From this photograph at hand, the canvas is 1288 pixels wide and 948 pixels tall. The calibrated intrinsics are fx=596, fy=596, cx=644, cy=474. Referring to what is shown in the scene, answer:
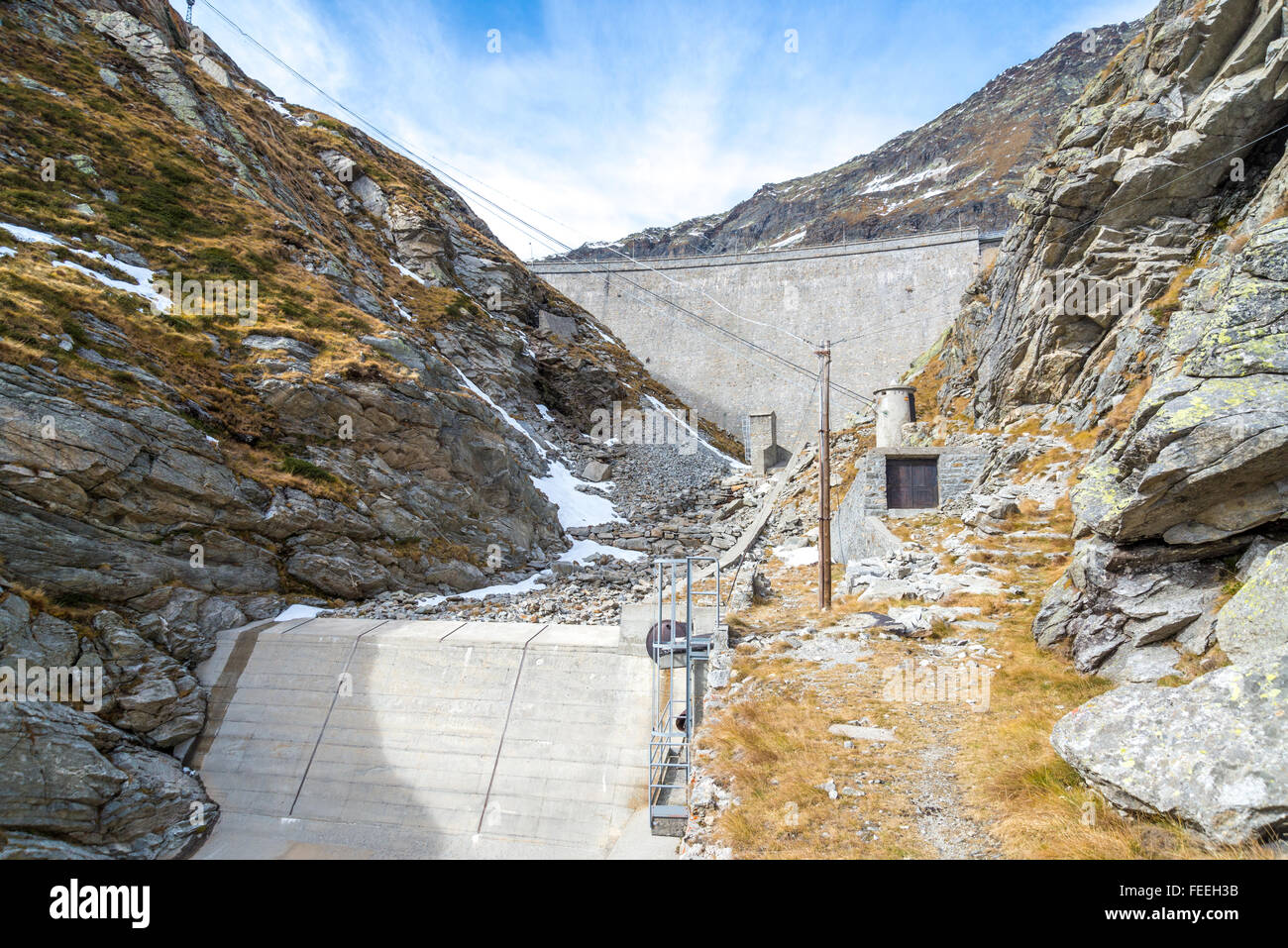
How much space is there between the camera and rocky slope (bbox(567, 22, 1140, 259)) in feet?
250

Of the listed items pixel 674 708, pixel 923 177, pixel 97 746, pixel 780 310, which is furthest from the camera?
pixel 923 177

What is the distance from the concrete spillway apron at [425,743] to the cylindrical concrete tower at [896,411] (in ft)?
55.1

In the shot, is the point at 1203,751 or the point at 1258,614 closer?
the point at 1203,751

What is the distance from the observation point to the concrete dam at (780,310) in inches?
1918

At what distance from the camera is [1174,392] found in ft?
27.0

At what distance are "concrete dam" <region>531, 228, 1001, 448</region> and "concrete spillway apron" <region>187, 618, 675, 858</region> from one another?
32457 mm

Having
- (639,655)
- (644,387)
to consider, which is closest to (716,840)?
(639,655)

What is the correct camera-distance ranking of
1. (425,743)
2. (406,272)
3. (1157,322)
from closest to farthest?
(425,743) → (1157,322) → (406,272)

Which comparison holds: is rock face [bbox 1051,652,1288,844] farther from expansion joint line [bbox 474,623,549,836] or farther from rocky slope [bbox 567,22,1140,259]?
rocky slope [bbox 567,22,1140,259]

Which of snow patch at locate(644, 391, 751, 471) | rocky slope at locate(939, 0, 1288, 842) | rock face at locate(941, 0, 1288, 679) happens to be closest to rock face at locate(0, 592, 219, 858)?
rocky slope at locate(939, 0, 1288, 842)

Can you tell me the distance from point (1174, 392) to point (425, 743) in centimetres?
1636

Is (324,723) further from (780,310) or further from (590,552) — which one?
(780,310)

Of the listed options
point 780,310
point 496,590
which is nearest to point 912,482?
point 496,590

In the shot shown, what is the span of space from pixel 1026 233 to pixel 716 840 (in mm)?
26109
